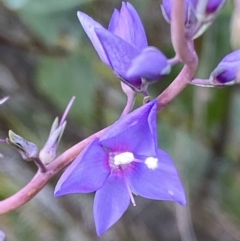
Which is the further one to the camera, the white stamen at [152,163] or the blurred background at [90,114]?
the blurred background at [90,114]

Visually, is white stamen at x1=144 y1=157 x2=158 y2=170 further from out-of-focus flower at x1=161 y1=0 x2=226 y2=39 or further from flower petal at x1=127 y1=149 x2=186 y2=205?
out-of-focus flower at x1=161 y1=0 x2=226 y2=39

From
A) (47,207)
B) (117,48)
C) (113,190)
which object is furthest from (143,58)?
(47,207)

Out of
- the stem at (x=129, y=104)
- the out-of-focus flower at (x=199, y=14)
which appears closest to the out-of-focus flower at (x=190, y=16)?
the out-of-focus flower at (x=199, y=14)

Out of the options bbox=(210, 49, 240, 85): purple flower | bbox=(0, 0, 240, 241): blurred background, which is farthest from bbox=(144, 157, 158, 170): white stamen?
bbox=(0, 0, 240, 241): blurred background

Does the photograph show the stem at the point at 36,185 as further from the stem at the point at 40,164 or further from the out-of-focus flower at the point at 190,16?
the out-of-focus flower at the point at 190,16

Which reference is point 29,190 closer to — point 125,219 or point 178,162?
point 178,162

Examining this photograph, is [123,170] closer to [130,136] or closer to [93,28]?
[130,136]
